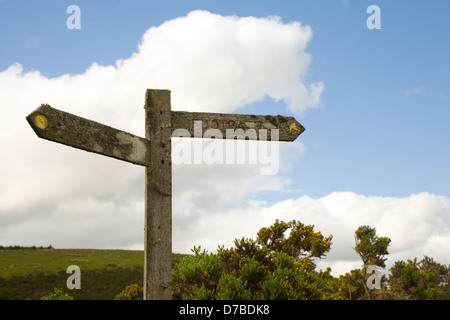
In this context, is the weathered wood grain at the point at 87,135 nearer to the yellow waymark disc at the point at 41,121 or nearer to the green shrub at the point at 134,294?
the yellow waymark disc at the point at 41,121

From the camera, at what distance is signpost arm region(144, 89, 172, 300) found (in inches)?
196

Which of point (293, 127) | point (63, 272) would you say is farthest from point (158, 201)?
point (63, 272)

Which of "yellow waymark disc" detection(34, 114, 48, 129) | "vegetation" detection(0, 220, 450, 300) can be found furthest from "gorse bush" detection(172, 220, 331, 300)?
"yellow waymark disc" detection(34, 114, 48, 129)

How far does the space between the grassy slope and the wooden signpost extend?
32.9 m

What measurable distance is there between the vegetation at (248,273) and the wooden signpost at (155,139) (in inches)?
164

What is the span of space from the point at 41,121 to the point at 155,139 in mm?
1400

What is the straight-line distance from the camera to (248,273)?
959 centimetres

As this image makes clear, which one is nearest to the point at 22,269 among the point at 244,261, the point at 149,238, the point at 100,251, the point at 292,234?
the point at 100,251

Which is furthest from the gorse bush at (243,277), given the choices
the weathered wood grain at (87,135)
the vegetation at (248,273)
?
the weathered wood grain at (87,135)

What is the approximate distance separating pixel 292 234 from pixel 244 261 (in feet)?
49.4

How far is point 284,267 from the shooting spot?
33.6 ft

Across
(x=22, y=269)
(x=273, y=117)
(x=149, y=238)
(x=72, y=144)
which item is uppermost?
(x=273, y=117)
